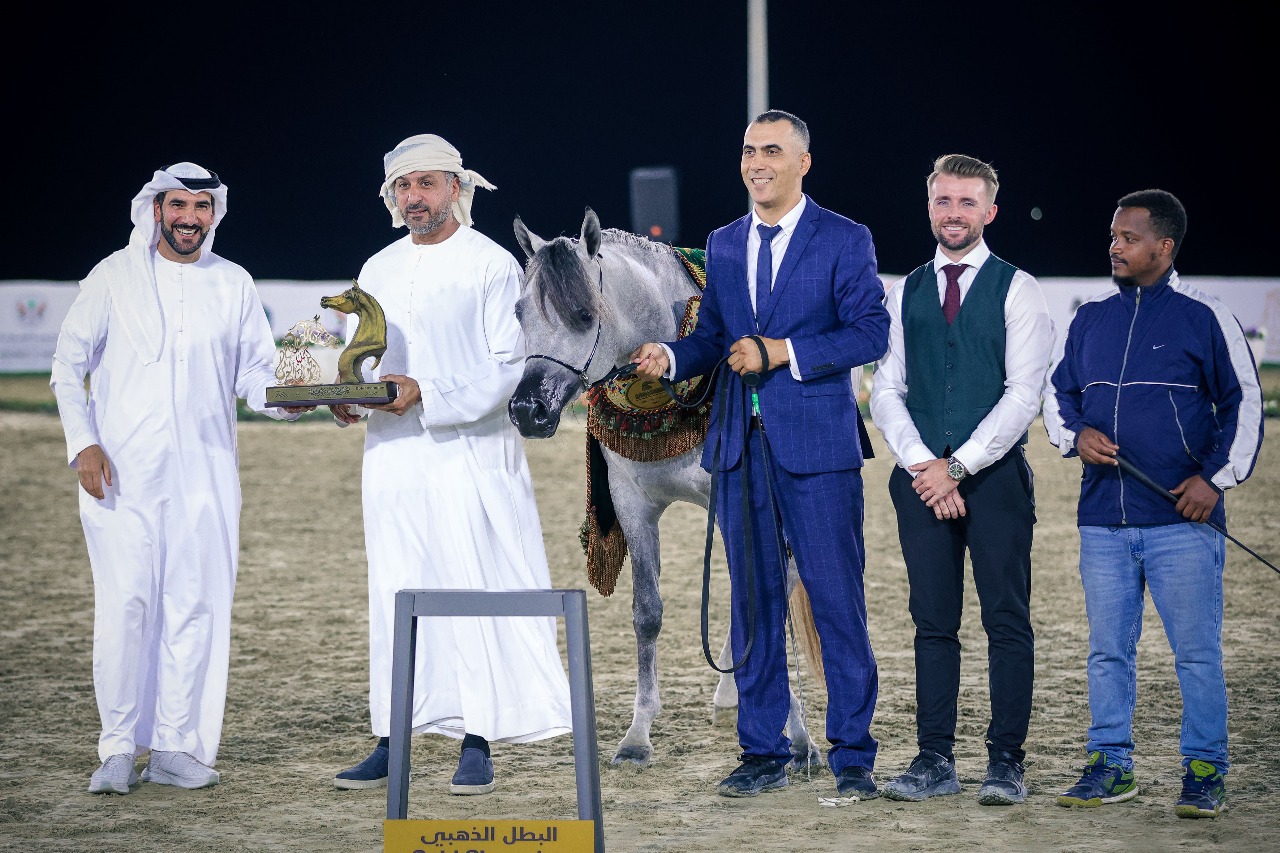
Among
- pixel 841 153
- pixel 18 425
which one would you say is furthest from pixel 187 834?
pixel 841 153

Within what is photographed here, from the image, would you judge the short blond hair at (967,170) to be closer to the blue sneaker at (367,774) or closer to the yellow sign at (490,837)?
A: the yellow sign at (490,837)

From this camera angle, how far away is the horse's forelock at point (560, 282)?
4.18 metres

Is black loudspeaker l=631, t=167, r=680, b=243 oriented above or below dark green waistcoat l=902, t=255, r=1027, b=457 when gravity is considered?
above

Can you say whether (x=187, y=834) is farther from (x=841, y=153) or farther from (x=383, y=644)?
(x=841, y=153)

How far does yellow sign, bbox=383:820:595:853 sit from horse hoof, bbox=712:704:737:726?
2282 millimetres

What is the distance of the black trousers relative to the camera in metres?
4.08

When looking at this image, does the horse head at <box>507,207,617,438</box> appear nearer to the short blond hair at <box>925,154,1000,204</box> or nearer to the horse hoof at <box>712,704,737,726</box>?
the short blond hair at <box>925,154,1000,204</box>

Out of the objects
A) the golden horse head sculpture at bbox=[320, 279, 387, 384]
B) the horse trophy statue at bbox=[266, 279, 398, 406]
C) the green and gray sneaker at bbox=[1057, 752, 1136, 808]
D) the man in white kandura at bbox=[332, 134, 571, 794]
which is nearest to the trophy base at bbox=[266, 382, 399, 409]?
the horse trophy statue at bbox=[266, 279, 398, 406]

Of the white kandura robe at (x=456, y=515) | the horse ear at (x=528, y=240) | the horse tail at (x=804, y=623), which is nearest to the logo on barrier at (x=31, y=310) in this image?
the white kandura robe at (x=456, y=515)

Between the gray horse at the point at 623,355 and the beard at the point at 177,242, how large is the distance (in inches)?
40.4

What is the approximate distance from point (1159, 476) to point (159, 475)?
2.92m

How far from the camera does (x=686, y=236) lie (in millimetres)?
18875

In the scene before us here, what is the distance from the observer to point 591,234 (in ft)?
13.9

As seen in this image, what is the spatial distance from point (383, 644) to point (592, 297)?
4.05 ft
